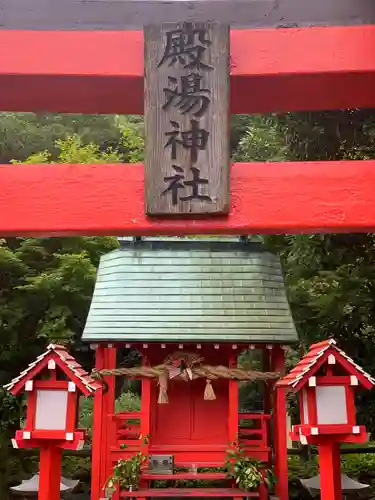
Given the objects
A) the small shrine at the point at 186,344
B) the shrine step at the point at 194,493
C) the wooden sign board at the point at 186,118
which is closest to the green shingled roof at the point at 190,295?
the small shrine at the point at 186,344

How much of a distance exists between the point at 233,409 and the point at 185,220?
4702 millimetres

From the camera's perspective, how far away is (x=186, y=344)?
26.5ft

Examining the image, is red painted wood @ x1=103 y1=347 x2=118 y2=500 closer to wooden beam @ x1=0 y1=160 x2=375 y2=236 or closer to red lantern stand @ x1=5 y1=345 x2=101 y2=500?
red lantern stand @ x1=5 y1=345 x2=101 y2=500

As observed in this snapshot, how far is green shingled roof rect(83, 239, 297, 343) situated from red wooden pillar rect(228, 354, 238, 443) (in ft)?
1.77

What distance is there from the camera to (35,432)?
15.0 feet

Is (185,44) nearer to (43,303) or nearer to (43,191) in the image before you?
(43,191)

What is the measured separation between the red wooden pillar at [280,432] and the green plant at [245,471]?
0.15 metres

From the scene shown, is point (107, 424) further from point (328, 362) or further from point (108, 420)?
point (328, 362)

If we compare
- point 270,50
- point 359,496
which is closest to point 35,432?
point 270,50

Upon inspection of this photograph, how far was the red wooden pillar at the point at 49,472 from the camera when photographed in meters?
4.44

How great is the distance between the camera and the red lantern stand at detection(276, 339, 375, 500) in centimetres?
446

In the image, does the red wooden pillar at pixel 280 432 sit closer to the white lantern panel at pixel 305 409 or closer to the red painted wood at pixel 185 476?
the red painted wood at pixel 185 476

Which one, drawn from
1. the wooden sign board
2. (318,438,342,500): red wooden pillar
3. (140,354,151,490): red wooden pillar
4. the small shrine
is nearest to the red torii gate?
the wooden sign board

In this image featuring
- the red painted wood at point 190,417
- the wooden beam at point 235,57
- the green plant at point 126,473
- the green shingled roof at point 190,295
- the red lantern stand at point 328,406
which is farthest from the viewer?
the red painted wood at point 190,417
